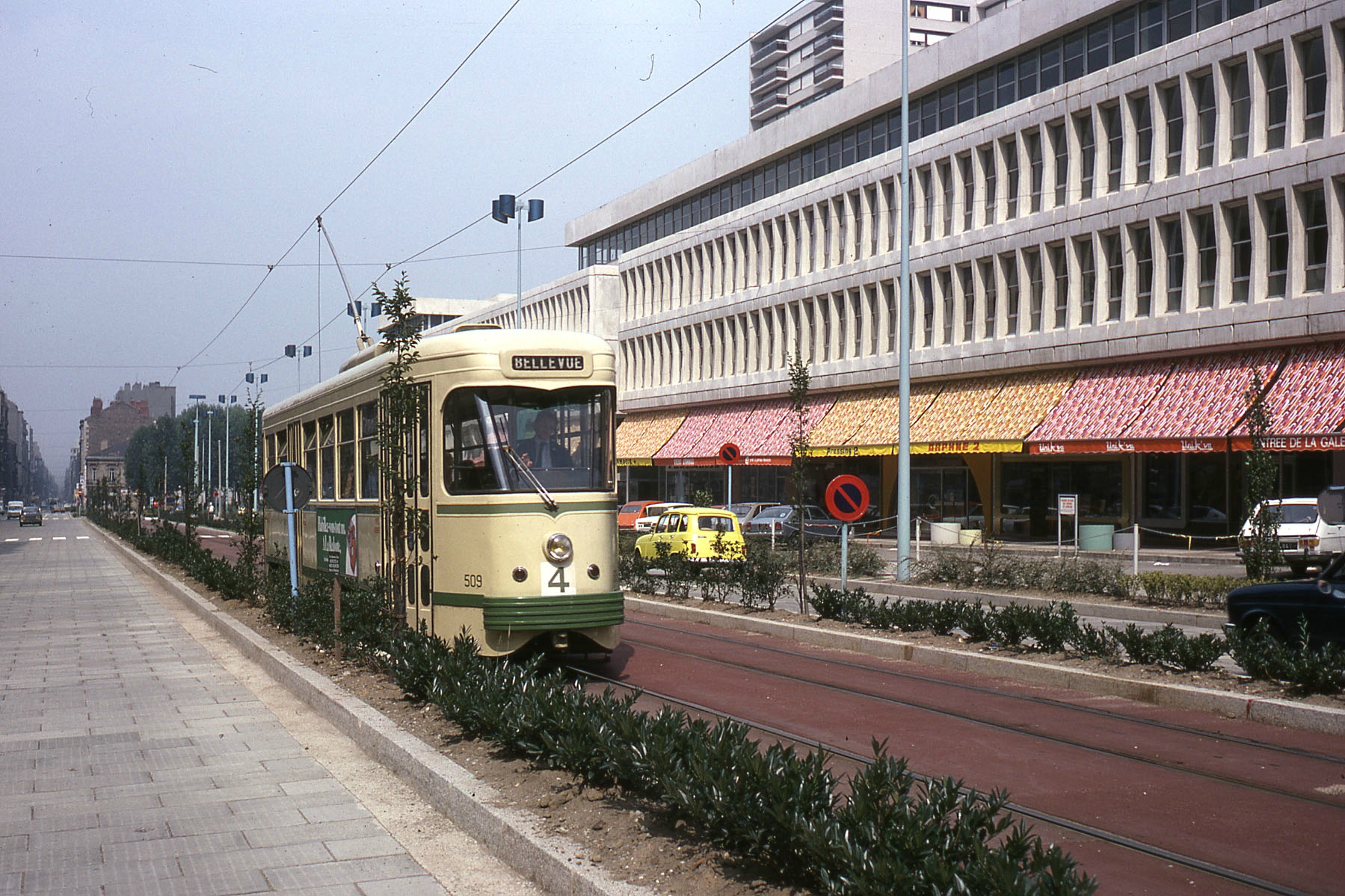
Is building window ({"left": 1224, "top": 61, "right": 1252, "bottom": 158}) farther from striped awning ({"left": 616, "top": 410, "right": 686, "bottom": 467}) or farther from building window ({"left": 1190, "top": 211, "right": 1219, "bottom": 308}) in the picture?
striped awning ({"left": 616, "top": 410, "right": 686, "bottom": 467})

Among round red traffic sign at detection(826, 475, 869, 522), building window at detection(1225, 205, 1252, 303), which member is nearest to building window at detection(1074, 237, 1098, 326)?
building window at detection(1225, 205, 1252, 303)

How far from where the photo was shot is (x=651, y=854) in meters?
5.55

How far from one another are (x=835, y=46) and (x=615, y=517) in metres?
106

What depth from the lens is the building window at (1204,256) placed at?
3541 centimetres

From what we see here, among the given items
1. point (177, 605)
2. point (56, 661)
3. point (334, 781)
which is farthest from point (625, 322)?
point (334, 781)

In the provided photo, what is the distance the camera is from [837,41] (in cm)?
11088

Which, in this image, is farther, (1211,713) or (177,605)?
(177,605)

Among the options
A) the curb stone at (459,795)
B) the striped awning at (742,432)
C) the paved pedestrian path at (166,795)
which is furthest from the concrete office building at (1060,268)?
the paved pedestrian path at (166,795)

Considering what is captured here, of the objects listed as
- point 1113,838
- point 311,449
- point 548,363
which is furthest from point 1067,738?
point 311,449

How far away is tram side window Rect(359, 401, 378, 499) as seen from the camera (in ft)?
44.2

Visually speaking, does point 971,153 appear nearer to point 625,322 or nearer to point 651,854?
point 625,322

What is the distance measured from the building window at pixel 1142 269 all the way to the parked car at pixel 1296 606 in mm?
26639

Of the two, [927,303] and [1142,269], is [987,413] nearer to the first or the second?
[927,303]

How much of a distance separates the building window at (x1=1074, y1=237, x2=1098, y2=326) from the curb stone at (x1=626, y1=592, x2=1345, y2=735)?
25.5 meters
